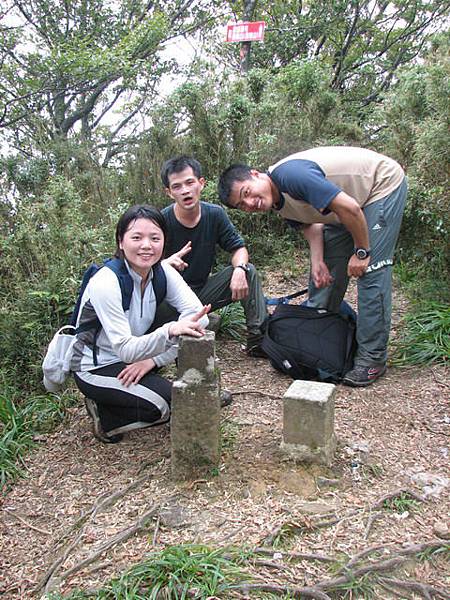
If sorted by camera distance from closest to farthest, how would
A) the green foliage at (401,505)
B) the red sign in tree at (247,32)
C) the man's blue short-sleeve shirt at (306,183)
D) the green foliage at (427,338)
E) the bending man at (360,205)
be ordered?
the green foliage at (401,505) < the man's blue short-sleeve shirt at (306,183) < the bending man at (360,205) < the green foliage at (427,338) < the red sign in tree at (247,32)

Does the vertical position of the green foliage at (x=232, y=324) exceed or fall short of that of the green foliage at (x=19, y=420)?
it exceeds it

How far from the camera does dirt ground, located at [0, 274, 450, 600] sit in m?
2.08

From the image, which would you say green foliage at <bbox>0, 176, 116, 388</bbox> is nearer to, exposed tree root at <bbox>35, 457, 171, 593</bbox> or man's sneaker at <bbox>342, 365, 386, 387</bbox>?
exposed tree root at <bbox>35, 457, 171, 593</bbox>

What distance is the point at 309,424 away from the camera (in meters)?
2.45

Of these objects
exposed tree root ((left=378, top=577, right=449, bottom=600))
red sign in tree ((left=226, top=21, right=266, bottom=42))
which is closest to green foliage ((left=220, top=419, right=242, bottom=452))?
exposed tree root ((left=378, top=577, right=449, bottom=600))

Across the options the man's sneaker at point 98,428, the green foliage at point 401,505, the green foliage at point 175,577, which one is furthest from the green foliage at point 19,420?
the green foliage at point 401,505

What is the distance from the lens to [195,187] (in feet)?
11.6

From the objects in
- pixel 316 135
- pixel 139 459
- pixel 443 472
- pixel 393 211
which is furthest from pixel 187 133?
pixel 443 472

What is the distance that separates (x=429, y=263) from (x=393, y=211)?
5.92 ft

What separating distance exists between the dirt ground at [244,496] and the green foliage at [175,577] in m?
0.10

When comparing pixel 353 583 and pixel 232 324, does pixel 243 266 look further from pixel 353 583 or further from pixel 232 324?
pixel 353 583

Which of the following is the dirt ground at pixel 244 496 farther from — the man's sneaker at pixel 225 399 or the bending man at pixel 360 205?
the bending man at pixel 360 205

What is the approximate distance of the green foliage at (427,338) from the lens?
3.60 metres

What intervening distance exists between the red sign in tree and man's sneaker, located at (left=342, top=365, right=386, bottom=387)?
4.84 metres
